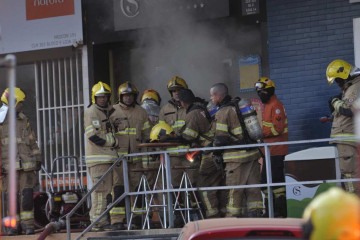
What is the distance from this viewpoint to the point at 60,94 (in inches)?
621

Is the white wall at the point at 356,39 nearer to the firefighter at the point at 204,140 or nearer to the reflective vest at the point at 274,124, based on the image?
the reflective vest at the point at 274,124

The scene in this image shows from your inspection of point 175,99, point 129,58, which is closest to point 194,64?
point 129,58

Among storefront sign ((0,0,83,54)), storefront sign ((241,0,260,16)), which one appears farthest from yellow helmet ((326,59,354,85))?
Result: storefront sign ((0,0,83,54))

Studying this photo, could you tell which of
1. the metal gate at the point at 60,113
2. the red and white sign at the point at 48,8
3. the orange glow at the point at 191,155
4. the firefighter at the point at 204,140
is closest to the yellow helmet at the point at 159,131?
the firefighter at the point at 204,140

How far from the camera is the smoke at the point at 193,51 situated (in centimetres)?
1441

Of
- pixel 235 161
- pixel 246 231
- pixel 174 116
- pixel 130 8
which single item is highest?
pixel 130 8

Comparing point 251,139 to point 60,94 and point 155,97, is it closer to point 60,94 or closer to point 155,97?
point 155,97

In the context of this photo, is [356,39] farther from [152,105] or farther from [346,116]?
[152,105]

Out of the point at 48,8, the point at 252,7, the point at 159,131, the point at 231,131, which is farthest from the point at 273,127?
the point at 48,8

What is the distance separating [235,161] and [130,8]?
180 inches

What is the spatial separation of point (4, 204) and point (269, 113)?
4829 millimetres

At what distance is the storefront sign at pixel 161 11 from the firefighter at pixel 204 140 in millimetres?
2445

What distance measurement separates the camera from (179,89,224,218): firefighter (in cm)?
1176

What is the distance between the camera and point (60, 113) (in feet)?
51.8
